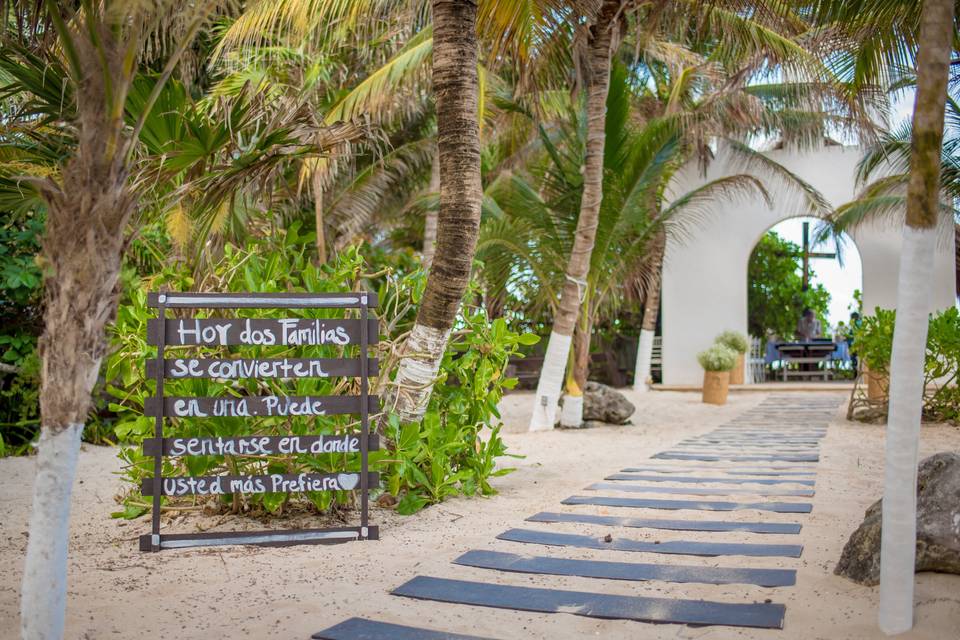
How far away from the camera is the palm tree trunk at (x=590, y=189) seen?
9.20m

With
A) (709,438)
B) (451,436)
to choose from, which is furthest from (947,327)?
(451,436)

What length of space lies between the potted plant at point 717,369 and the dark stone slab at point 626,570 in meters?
9.51

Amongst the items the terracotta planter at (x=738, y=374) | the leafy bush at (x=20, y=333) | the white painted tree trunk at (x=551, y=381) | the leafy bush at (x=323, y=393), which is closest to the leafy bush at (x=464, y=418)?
the leafy bush at (x=323, y=393)

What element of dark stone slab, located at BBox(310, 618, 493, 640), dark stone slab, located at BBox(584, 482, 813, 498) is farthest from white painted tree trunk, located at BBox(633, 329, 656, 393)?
dark stone slab, located at BBox(310, 618, 493, 640)

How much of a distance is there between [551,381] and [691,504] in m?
4.62

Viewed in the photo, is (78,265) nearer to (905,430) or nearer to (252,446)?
(252,446)

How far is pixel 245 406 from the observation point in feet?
14.6

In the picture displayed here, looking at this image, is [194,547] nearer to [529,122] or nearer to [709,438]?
[709,438]

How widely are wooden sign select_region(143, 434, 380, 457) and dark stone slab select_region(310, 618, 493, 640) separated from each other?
1.37 m

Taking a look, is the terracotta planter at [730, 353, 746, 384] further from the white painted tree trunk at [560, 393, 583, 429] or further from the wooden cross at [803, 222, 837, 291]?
the white painted tree trunk at [560, 393, 583, 429]

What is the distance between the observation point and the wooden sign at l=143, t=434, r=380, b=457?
14.5ft

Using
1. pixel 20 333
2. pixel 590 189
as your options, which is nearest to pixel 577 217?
pixel 590 189

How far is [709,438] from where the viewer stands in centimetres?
943

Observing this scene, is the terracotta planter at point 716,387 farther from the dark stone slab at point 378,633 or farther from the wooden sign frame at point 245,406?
the dark stone slab at point 378,633
